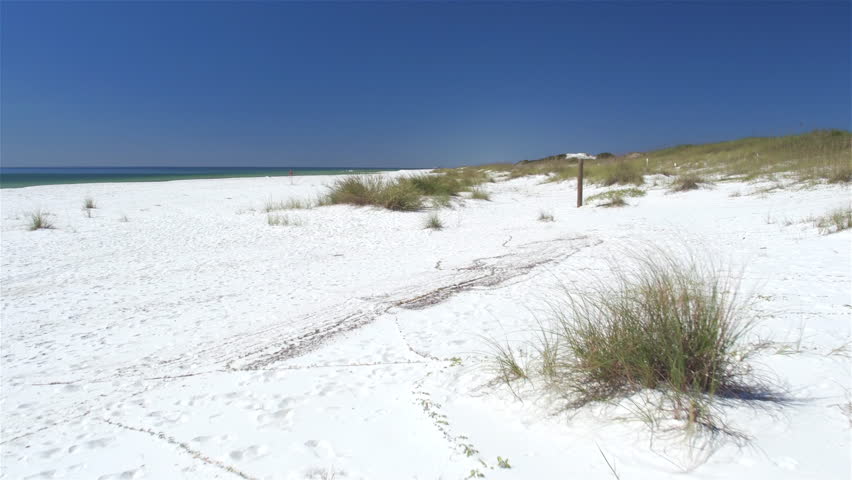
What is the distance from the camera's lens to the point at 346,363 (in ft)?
9.09

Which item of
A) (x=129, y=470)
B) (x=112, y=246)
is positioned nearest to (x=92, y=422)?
(x=129, y=470)

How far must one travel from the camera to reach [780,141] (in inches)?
665

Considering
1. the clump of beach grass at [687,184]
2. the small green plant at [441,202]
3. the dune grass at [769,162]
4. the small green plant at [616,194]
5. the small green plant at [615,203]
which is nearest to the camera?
the dune grass at [769,162]

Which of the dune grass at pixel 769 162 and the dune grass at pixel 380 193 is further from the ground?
the dune grass at pixel 769 162

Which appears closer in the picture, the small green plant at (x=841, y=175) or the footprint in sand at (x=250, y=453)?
the footprint in sand at (x=250, y=453)

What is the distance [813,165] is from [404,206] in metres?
10.6

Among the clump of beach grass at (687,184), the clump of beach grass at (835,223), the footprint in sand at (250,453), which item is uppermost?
the clump of beach grass at (687,184)

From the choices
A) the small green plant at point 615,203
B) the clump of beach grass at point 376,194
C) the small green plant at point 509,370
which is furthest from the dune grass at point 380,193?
the small green plant at point 509,370

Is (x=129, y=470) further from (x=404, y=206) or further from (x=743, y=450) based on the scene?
(x=404, y=206)

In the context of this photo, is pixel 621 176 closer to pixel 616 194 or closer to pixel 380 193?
pixel 616 194

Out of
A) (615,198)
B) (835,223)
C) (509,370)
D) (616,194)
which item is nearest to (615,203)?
(615,198)

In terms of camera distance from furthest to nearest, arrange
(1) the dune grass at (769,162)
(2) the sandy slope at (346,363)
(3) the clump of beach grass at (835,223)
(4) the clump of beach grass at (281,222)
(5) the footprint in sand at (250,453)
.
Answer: (1) the dune grass at (769,162) < (4) the clump of beach grass at (281,222) < (3) the clump of beach grass at (835,223) < (5) the footprint in sand at (250,453) < (2) the sandy slope at (346,363)

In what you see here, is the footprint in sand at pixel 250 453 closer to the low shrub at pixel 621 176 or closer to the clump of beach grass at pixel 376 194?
the clump of beach grass at pixel 376 194

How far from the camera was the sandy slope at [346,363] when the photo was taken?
174 centimetres
